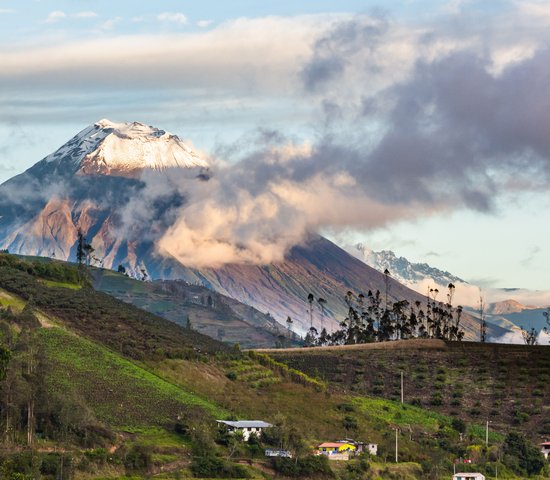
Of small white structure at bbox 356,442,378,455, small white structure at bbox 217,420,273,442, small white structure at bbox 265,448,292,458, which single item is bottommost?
small white structure at bbox 265,448,292,458

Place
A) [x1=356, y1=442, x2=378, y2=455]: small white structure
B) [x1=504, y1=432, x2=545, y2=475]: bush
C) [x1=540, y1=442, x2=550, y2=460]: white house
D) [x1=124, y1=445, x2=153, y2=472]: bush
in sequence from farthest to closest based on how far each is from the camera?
1. [x1=540, y1=442, x2=550, y2=460]: white house
2. [x1=504, y1=432, x2=545, y2=475]: bush
3. [x1=356, y1=442, x2=378, y2=455]: small white structure
4. [x1=124, y1=445, x2=153, y2=472]: bush

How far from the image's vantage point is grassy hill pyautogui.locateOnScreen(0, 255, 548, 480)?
461ft

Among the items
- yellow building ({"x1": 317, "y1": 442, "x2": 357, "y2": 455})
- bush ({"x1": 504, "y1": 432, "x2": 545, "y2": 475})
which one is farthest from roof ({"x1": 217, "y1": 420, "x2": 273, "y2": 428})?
bush ({"x1": 504, "y1": 432, "x2": 545, "y2": 475})

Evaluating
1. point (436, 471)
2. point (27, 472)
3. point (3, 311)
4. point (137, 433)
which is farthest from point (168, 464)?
point (3, 311)

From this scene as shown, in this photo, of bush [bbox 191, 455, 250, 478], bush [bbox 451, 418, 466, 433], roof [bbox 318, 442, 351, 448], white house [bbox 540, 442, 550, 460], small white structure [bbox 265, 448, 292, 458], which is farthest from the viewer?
bush [bbox 451, 418, 466, 433]

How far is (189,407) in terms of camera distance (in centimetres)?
17162

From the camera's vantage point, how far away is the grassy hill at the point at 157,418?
140500mm

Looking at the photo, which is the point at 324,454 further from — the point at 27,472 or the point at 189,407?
the point at 27,472

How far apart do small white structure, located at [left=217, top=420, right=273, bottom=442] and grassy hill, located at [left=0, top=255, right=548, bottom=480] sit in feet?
6.56

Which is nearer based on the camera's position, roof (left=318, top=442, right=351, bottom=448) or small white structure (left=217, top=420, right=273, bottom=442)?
small white structure (left=217, top=420, right=273, bottom=442)

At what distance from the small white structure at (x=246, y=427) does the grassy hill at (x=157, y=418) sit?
2.00 m

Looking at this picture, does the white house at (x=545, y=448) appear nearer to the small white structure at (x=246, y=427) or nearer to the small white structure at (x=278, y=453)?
the small white structure at (x=246, y=427)

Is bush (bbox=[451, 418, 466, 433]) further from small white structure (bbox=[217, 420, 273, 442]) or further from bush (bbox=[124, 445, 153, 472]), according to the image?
bush (bbox=[124, 445, 153, 472])

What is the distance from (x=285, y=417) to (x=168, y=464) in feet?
105
